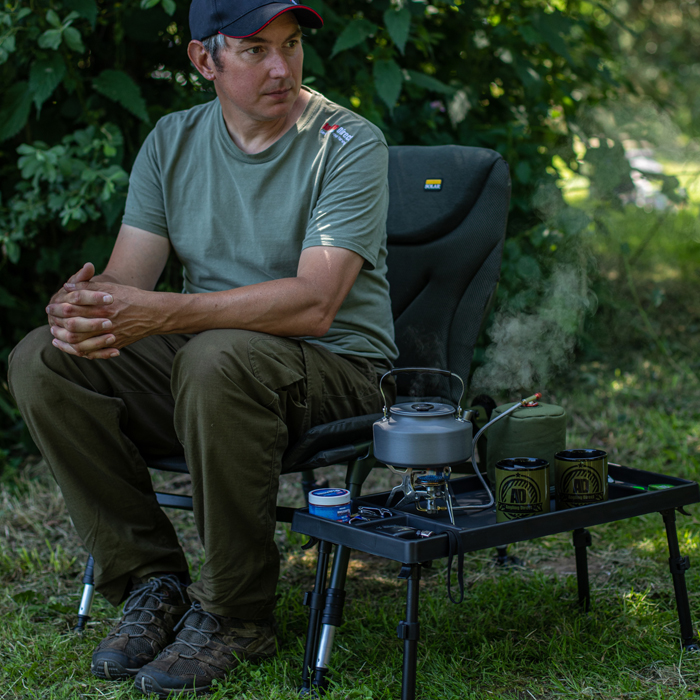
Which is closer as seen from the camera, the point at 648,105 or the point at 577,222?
the point at 577,222

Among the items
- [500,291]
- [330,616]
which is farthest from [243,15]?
[500,291]

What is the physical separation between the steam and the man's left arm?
990 millimetres

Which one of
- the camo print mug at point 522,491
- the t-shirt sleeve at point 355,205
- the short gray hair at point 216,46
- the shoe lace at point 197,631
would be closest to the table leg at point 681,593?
the camo print mug at point 522,491

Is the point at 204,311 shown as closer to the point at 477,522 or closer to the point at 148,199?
the point at 148,199

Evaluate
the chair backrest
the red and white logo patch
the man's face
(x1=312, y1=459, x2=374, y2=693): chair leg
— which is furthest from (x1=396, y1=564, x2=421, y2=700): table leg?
the man's face

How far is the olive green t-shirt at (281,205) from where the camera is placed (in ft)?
6.89

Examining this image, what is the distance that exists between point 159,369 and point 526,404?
0.93m

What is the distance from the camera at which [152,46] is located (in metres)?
3.33

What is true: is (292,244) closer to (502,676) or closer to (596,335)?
(502,676)

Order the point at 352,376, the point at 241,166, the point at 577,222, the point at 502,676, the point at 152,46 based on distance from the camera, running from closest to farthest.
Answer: the point at 502,676 < the point at 352,376 < the point at 241,166 < the point at 152,46 < the point at 577,222

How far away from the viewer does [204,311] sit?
1.92 metres

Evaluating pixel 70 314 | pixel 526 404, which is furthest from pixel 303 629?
pixel 70 314

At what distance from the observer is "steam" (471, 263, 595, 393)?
2.79 metres

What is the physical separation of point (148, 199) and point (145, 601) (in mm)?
1086
